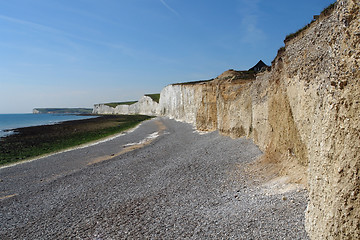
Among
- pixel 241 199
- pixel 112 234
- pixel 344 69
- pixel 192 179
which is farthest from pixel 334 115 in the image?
pixel 192 179

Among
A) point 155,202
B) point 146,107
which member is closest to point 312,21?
point 155,202

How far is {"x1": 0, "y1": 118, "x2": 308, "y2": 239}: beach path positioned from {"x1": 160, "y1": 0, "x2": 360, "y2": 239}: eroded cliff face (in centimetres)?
114

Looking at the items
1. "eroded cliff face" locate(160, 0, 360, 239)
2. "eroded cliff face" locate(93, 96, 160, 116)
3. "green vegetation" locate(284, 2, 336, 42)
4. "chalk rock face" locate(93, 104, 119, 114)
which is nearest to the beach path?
"eroded cliff face" locate(160, 0, 360, 239)

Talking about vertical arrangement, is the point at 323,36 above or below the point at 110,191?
above

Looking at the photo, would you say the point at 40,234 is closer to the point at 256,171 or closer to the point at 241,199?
the point at 241,199

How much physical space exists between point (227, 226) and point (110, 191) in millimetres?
5751

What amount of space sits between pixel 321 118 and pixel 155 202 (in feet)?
19.2

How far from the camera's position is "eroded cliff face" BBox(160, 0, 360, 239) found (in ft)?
11.8

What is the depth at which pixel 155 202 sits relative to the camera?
8.34m

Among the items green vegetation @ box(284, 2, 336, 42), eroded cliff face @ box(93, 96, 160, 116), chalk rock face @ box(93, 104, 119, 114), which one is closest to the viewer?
green vegetation @ box(284, 2, 336, 42)

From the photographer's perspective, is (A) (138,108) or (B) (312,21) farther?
(A) (138,108)

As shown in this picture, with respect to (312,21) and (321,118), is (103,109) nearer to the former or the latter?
(312,21)

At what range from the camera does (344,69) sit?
12.3 feet

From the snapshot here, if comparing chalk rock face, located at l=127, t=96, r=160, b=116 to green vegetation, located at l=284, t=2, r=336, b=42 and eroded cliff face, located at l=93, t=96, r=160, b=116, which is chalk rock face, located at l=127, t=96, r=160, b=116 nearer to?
eroded cliff face, located at l=93, t=96, r=160, b=116
